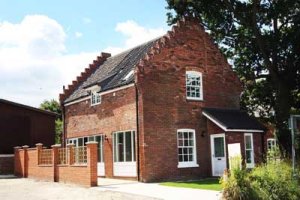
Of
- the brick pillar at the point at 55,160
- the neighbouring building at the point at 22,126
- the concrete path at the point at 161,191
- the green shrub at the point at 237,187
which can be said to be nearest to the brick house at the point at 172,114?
the concrete path at the point at 161,191

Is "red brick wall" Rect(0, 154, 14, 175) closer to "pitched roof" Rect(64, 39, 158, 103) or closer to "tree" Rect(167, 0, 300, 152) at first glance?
"pitched roof" Rect(64, 39, 158, 103)

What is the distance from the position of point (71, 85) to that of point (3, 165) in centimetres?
765

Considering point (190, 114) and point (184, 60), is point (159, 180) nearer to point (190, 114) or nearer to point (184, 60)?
point (190, 114)

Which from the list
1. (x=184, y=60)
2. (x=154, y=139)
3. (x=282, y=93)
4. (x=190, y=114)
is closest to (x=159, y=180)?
(x=154, y=139)

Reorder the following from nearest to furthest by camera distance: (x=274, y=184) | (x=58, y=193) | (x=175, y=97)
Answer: (x=274, y=184)
(x=58, y=193)
(x=175, y=97)

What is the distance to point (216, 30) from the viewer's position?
32156mm

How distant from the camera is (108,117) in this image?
89.2 feet

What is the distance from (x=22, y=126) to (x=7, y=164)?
323 centimetres

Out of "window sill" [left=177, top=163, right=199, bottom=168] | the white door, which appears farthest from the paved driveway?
the white door

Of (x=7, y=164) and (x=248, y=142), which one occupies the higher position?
(x=248, y=142)

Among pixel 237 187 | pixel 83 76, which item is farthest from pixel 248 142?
pixel 83 76

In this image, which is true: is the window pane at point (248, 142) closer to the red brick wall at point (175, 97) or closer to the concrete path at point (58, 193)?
the red brick wall at point (175, 97)

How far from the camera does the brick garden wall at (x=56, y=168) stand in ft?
70.7

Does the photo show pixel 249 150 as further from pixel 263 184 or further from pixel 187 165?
pixel 263 184
